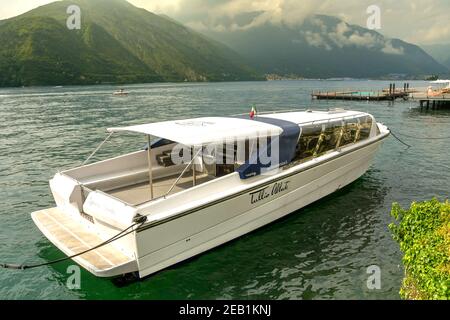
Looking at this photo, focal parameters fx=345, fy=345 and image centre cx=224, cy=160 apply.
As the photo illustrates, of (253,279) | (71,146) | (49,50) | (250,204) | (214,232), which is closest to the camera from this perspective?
(253,279)

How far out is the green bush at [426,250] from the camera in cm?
518

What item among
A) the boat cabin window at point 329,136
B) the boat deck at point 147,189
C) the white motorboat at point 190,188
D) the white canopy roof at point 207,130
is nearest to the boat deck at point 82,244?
the white motorboat at point 190,188

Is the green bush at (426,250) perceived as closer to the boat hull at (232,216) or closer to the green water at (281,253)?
the green water at (281,253)

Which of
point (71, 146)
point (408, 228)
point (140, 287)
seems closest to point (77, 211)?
point (140, 287)

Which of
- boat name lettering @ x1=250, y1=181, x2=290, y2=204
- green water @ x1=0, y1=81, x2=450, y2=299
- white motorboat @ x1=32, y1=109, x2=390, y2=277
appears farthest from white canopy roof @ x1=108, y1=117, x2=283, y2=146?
green water @ x1=0, y1=81, x2=450, y2=299

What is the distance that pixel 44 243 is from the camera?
10.6 meters

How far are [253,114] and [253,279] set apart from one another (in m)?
6.63

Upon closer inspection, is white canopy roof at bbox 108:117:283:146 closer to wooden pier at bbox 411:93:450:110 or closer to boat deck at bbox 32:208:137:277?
boat deck at bbox 32:208:137:277

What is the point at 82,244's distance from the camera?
8.50 metres

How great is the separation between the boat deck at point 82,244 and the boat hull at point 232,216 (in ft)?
1.78

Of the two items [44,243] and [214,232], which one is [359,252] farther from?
[44,243]

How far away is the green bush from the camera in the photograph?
518 centimetres
